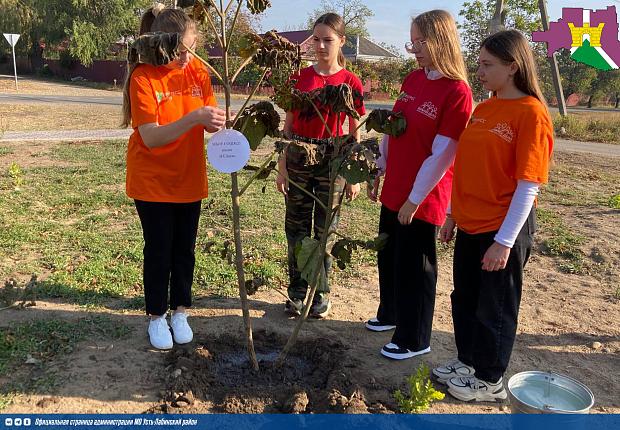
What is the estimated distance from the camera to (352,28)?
182 feet

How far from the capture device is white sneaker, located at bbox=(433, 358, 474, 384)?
286 cm

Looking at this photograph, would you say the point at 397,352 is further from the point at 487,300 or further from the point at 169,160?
the point at 169,160

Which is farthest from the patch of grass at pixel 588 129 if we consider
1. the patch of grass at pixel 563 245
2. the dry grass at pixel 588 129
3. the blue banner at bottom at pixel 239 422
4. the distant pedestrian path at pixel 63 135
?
the blue banner at bottom at pixel 239 422

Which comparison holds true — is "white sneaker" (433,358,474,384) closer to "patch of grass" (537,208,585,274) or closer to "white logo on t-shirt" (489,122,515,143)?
"white logo on t-shirt" (489,122,515,143)

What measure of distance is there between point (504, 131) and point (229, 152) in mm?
1211

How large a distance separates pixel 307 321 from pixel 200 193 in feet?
3.89

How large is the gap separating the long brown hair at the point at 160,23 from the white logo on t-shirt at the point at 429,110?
118 cm

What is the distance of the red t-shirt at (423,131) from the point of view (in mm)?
2639

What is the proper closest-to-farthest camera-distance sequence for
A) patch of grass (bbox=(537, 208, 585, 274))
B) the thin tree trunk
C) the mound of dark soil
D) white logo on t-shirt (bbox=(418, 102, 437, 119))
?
the thin tree trunk → the mound of dark soil → white logo on t-shirt (bbox=(418, 102, 437, 119)) → patch of grass (bbox=(537, 208, 585, 274))

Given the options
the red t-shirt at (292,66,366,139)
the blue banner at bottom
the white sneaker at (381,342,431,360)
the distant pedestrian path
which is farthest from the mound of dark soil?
the distant pedestrian path

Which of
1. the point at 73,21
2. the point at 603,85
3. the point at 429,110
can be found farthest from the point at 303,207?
the point at 603,85

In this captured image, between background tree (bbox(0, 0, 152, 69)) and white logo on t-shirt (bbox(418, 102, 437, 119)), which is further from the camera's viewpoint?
background tree (bbox(0, 0, 152, 69))

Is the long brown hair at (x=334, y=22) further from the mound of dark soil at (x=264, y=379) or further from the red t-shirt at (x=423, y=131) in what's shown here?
the mound of dark soil at (x=264, y=379)

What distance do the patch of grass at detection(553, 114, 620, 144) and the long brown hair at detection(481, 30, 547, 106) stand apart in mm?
15784
